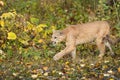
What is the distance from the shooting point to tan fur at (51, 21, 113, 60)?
9920 mm

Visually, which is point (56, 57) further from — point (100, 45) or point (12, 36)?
point (12, 36)

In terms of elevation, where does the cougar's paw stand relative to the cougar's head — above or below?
below

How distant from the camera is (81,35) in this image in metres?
10.2

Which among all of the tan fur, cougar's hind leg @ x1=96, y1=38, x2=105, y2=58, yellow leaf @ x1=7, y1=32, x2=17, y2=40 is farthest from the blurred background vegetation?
cougar's hind leg @ x1=96, y1=38, x2=105, y2=58

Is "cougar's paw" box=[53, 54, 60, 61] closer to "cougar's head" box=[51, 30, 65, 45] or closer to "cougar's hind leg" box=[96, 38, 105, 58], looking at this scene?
"cougar's head" box=[51, 30, 65, 45]

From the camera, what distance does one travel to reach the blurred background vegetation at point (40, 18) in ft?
34.9

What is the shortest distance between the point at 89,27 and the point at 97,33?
0.25 metres

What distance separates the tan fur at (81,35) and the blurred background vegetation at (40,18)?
385 mm

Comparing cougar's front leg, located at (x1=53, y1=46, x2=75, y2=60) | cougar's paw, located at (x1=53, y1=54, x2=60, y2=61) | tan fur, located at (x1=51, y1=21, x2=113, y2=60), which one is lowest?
cougar's paw, located at (x1=53, y1=54, x2=60, y2=61)

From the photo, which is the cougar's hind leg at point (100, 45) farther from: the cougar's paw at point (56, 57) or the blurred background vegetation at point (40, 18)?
the cougar's paw at point (56, 57)

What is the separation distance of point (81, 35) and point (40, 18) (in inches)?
119

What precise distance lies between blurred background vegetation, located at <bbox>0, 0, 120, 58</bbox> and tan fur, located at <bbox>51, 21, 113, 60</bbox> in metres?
0.39

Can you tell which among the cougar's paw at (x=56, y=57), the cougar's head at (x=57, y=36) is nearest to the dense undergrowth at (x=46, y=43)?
the cougar's paw at (x=56, y=57)

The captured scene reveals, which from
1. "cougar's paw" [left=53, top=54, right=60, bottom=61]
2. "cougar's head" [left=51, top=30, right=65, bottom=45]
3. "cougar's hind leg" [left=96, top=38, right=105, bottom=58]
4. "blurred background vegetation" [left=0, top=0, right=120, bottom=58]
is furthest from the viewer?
"blurred background vegetation" [left=0, top=0, right=120, bottom=58]
